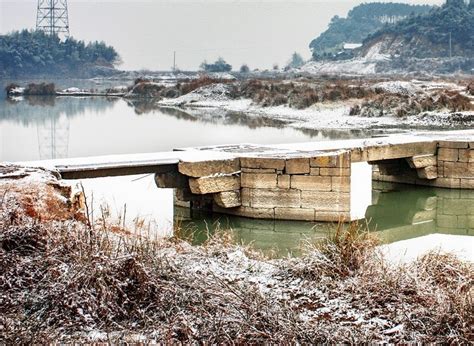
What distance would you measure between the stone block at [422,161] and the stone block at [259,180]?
12.7 feet

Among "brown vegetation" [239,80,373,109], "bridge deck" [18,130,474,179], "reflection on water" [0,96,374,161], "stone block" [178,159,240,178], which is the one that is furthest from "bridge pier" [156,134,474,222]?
"brown vegetation" [239,80,373,109]

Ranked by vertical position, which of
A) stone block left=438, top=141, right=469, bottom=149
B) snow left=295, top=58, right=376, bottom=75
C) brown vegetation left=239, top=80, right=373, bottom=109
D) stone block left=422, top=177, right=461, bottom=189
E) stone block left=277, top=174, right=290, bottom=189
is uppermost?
snow left=295, top=58, right=376, bottom=75

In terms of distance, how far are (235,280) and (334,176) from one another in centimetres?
595

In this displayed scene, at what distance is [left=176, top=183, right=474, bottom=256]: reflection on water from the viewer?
11273 mm

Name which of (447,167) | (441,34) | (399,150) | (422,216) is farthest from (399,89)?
(441,34)

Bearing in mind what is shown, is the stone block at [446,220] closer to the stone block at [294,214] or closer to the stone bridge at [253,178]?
the stone bridge at [253,178]

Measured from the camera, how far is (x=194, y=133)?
27312mm

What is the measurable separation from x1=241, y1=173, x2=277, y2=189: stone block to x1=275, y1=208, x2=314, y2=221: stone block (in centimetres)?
40

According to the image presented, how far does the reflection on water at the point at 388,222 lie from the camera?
1127 centimetres

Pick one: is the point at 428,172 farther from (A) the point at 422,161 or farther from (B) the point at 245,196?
(B) the point at 245,196

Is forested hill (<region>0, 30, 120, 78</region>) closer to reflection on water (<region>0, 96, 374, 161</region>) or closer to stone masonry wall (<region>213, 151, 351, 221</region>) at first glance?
reflection on water (<region>0, 96, 374, 161</region>)

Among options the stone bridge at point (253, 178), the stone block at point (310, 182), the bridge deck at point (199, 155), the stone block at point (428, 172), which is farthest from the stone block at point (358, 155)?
the stone block at point (428, 172)

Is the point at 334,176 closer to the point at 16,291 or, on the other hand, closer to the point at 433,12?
the point at 16,291

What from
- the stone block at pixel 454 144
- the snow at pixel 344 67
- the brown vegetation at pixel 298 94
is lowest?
the stone block at pixel 454 144
